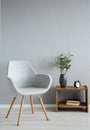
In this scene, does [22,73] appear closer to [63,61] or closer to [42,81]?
[42,81]

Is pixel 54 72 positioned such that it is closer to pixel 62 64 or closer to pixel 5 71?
pixel 62 64

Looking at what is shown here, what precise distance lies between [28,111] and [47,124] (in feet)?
2.37

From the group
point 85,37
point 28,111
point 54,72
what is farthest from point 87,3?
point 28,111

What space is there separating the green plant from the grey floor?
0.71 m

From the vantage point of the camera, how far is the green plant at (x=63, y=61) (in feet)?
11.0

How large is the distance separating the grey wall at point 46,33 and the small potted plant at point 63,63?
0.29 ft

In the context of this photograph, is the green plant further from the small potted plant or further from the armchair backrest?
the armchair backrest

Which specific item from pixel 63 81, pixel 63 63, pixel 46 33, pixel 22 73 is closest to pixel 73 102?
pixel 63 81

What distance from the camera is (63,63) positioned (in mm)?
3342

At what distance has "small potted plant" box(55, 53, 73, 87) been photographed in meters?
3.30

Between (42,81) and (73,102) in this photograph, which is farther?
(73,102)

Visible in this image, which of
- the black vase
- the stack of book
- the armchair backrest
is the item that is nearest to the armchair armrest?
the armchair backrest

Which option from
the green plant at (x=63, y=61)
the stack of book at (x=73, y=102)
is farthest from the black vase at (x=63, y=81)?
the stack of book at (x=73, y=102)

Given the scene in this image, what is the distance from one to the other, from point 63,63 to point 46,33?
61cm
